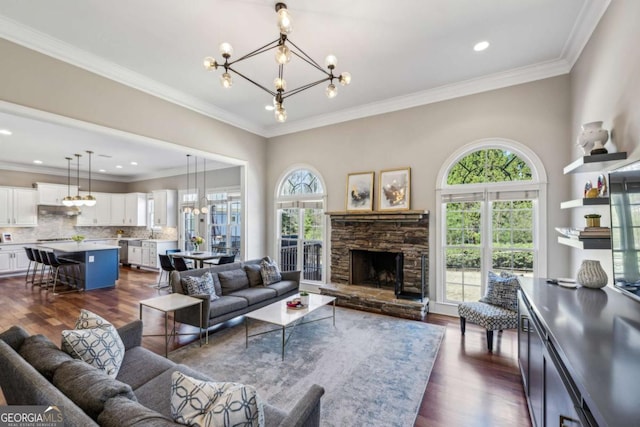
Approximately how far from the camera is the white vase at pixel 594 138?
2.33m

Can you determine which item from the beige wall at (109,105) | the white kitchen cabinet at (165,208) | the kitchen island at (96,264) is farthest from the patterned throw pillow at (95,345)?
the white kitchen cabinet at (165,208)

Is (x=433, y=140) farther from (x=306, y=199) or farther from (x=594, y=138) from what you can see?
(x=306, y=199)

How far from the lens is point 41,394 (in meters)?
1.07

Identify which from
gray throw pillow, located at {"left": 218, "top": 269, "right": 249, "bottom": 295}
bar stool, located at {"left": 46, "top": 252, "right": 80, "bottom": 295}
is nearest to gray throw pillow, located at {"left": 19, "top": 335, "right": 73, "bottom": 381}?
gray throw pillow, located at {"left": 218, "top": 269, "right": 249, "bottom": 295}

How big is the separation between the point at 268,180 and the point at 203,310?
11.6ft

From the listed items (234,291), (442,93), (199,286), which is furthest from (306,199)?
(442,93)

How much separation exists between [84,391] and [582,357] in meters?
2.10

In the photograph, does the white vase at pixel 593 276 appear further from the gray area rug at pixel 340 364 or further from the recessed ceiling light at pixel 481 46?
the recessed ceiling light at pixel 481 46

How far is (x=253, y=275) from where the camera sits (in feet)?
15.4

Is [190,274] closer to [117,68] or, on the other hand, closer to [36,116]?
[36,116]

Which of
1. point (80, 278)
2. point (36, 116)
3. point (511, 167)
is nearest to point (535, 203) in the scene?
point (511, 167)

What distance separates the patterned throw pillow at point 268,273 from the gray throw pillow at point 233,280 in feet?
0.94

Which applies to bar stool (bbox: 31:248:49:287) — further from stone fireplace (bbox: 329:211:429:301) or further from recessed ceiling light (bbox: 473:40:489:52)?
recessed ceiling light (bbox: 473:40:489:52)

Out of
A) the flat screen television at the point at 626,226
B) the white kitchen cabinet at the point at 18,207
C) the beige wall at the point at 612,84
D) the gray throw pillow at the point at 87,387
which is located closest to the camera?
the gray throw pillow at the point at 87,387
